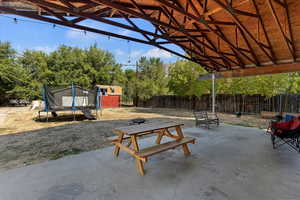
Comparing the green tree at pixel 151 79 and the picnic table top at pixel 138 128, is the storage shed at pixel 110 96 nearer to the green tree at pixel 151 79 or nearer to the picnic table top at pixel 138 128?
the green tree at pixel 151 79

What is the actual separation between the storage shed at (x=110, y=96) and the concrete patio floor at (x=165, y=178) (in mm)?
13563

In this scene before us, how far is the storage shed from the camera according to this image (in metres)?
15.9

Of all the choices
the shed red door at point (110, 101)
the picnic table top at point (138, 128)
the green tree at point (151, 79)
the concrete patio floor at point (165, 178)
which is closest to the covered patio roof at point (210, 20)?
the picnic table top at point (138, 128)

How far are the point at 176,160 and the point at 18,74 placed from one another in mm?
20354

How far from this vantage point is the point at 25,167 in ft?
8.02

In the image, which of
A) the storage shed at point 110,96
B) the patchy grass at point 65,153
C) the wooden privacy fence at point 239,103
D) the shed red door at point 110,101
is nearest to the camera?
the patchy grass at point 65,153

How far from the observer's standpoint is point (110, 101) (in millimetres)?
16500

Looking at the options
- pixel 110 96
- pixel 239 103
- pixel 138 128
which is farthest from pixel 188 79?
pixel 110 96

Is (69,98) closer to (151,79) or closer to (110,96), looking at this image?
(110,96)

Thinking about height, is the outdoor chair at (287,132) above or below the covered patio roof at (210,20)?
below

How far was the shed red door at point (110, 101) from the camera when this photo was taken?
52.7ft

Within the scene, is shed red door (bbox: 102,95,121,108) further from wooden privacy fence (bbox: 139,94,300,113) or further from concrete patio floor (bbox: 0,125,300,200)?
concrete patio floor (bbox: 0,125,300,200)

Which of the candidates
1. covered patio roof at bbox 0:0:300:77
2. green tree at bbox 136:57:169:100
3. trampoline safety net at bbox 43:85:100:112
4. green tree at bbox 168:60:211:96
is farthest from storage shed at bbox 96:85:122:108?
covered patio roof at bbox 0:0:300:77

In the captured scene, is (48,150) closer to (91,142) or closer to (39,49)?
(91,142)
